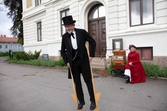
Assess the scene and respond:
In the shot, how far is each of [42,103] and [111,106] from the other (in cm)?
193

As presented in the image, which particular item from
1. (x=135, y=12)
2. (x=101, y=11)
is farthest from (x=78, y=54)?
(x=101, y=11)

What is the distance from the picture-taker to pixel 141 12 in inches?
364

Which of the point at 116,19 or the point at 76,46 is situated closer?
the point at 76,46

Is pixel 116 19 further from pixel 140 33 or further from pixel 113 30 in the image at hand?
pixel 140 33

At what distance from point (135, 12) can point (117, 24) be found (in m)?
1.26

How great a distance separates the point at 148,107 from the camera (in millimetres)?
3916

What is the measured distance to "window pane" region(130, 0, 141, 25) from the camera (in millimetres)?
9411

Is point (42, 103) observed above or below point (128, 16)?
below

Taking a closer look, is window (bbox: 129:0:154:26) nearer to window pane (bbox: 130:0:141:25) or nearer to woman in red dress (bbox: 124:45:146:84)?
window pane (bbox: 130:0:141:25)

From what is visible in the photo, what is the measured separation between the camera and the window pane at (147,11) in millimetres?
8853

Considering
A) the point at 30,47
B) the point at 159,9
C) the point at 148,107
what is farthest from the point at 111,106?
the point at 30,47

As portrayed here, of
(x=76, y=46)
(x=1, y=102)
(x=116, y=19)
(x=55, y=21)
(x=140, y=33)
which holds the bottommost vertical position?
(x=1, y=102)

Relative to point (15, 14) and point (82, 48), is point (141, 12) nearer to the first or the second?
point (82, 48)

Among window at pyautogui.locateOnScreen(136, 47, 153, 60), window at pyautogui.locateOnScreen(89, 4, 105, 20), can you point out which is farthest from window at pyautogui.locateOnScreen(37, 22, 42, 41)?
window at pyautogui.locateOnScreen(136, 47, 153, 60)
